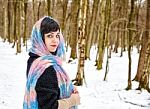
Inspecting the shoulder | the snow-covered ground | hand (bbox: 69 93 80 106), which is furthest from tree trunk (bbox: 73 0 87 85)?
the shoulder

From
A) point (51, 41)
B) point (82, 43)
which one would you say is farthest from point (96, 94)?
point (51, 41)

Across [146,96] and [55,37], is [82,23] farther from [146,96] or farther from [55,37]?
[55,37]

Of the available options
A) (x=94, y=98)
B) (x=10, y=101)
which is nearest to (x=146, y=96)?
(x=94, y=98)

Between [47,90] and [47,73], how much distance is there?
0.53ft

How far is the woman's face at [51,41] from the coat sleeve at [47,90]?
22 cm

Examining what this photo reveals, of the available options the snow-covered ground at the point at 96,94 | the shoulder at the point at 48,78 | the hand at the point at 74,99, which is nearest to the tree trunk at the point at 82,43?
the snow-covered ground at the point at 96,94

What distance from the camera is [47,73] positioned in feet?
9.70

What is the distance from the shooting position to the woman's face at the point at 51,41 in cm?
304

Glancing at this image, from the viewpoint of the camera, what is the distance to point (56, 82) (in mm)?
2957

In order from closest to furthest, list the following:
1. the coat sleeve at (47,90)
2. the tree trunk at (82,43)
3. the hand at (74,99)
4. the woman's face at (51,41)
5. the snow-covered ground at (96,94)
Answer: the coat sleeve at (47,90), the woman's face at (51,41), the hand at (74,99), the snow-covered ground at (96,94), the tree trunk at (82,43)

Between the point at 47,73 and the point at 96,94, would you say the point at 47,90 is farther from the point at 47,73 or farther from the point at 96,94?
the point at 96,94

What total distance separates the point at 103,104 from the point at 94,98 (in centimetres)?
96

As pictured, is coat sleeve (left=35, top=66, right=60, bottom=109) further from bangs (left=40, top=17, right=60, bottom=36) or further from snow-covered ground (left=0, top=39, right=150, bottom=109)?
snow-covered ground (left=0, top=39, right=150, bottom=109)

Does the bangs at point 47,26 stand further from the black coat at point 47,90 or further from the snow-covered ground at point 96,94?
the snow-covered ground at point 96,94
